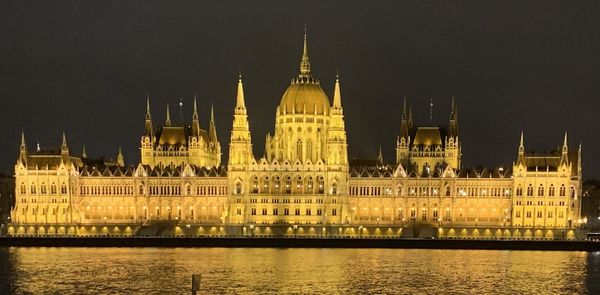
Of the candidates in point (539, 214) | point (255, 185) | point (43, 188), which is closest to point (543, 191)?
point (539, 214)

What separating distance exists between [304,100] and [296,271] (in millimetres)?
51892

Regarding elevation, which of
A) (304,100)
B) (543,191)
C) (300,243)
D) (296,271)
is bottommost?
(296,271)

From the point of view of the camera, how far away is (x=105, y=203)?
13375cm

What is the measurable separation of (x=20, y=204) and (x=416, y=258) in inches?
2375

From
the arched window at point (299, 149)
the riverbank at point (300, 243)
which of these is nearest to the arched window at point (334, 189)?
the arched window at point (299, 149)

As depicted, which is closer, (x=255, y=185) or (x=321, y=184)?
(x=321, y=184)

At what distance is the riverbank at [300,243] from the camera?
372 feet

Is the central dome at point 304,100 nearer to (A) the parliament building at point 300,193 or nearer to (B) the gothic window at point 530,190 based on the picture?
(A) the parliament building at point 300,193

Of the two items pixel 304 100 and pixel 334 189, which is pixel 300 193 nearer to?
pixel 334 189

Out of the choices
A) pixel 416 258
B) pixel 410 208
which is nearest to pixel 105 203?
pixel 410 208

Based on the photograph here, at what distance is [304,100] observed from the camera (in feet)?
447

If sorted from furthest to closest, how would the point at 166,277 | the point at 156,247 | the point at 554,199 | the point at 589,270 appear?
the point at 554,199 < the point at 156,247 < the point at 589,270 < the point at 166,277

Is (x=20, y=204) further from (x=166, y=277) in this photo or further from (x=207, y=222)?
(x=166, y=277)

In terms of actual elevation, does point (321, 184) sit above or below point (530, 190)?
above
